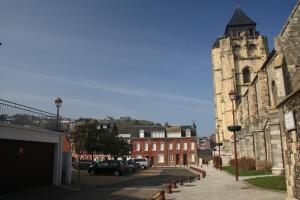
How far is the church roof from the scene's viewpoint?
207ft

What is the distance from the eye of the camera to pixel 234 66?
56.6 metres

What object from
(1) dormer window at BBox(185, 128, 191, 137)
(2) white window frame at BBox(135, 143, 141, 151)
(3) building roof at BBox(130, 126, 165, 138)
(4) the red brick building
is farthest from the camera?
(3) building roof at BBox(130, 126, 165, 138)

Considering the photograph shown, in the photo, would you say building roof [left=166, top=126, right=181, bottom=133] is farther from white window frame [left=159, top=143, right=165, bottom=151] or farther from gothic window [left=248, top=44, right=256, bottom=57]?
gothic window [left=248, top=44, right=256, bottom=57]

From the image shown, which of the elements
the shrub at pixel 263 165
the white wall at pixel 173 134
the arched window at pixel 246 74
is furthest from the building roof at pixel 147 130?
the shrub at pixel 263 165

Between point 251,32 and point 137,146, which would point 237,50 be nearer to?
point 251,32

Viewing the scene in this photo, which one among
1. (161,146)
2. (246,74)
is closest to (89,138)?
(246,74)

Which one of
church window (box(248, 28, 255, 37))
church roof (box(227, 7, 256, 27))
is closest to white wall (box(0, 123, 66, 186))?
church window (box(248, 28, 255, 37))

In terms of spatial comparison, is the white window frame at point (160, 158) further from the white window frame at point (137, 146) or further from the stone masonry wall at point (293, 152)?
the stone masonry wall at point (293, 152)

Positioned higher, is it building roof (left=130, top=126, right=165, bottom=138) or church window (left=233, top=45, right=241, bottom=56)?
church window (left=233, top=45, right=241, bottom=56)

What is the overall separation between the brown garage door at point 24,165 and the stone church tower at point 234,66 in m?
39.6

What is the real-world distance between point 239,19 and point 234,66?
44.3 feet

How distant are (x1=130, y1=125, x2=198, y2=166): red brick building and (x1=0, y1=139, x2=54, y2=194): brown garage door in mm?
56567

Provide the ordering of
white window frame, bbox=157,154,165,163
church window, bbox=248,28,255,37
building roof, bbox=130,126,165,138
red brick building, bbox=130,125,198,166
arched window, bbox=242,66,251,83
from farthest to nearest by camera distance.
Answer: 1. building roof, bbox=130,126,165,138
2. white window frame, bbox=157,154,165,163
3. red brick building, bbox=130,125,198,166
4. church window, bbox=248,28,255,37
5. arched window, bbox=242,66,251,83

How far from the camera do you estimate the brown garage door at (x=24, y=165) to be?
14.2 metres
